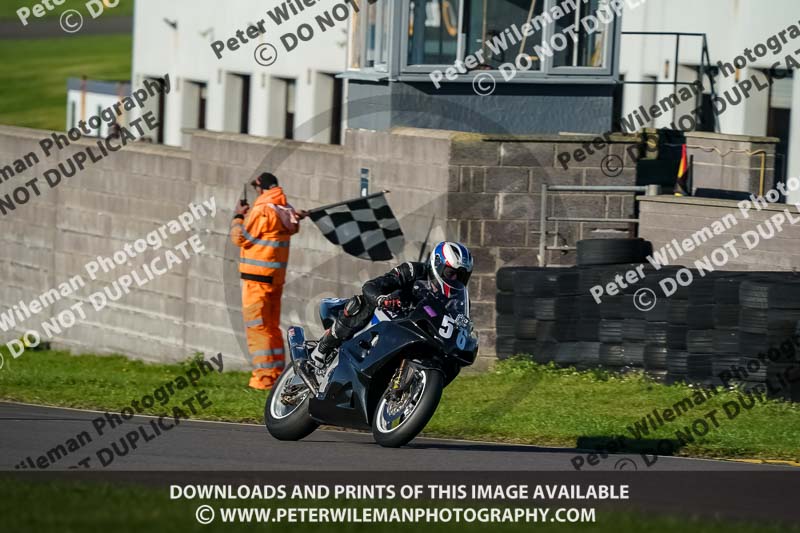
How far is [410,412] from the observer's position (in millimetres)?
10531

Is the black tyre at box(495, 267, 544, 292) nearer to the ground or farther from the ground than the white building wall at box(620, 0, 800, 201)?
nearer to the ground

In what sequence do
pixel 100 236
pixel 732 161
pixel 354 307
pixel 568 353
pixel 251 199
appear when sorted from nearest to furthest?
pixel 354 307 < pixel 568 353 < pixel 732 161 < pixel 251 199 < pixel 100 236

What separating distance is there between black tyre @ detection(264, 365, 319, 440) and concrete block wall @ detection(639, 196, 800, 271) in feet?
18.7

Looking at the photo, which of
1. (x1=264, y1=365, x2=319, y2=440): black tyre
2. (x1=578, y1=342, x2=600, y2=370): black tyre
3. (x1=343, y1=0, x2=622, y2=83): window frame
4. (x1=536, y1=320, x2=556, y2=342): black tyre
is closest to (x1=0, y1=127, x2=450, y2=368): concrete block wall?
(x1=343, y1=0, x2=622, y2=83): window frame

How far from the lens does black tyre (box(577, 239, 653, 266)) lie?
15.5m

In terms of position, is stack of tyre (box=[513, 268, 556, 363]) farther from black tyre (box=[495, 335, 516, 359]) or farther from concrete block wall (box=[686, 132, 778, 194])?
concrete block wall (box=[686, 132, 778, 194])

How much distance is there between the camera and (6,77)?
→ 184ft

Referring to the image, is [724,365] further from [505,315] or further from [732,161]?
[732,161]

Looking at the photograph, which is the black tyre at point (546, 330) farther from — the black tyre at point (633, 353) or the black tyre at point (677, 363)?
the black tyre at point (677, 363)

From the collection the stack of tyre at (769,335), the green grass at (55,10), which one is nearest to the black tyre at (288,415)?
→ the stack of tyre at (769,335)

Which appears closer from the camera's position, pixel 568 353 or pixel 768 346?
pixel 768 346

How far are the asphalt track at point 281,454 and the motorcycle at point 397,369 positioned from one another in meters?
0.26

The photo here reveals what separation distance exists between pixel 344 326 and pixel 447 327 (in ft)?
3.42
